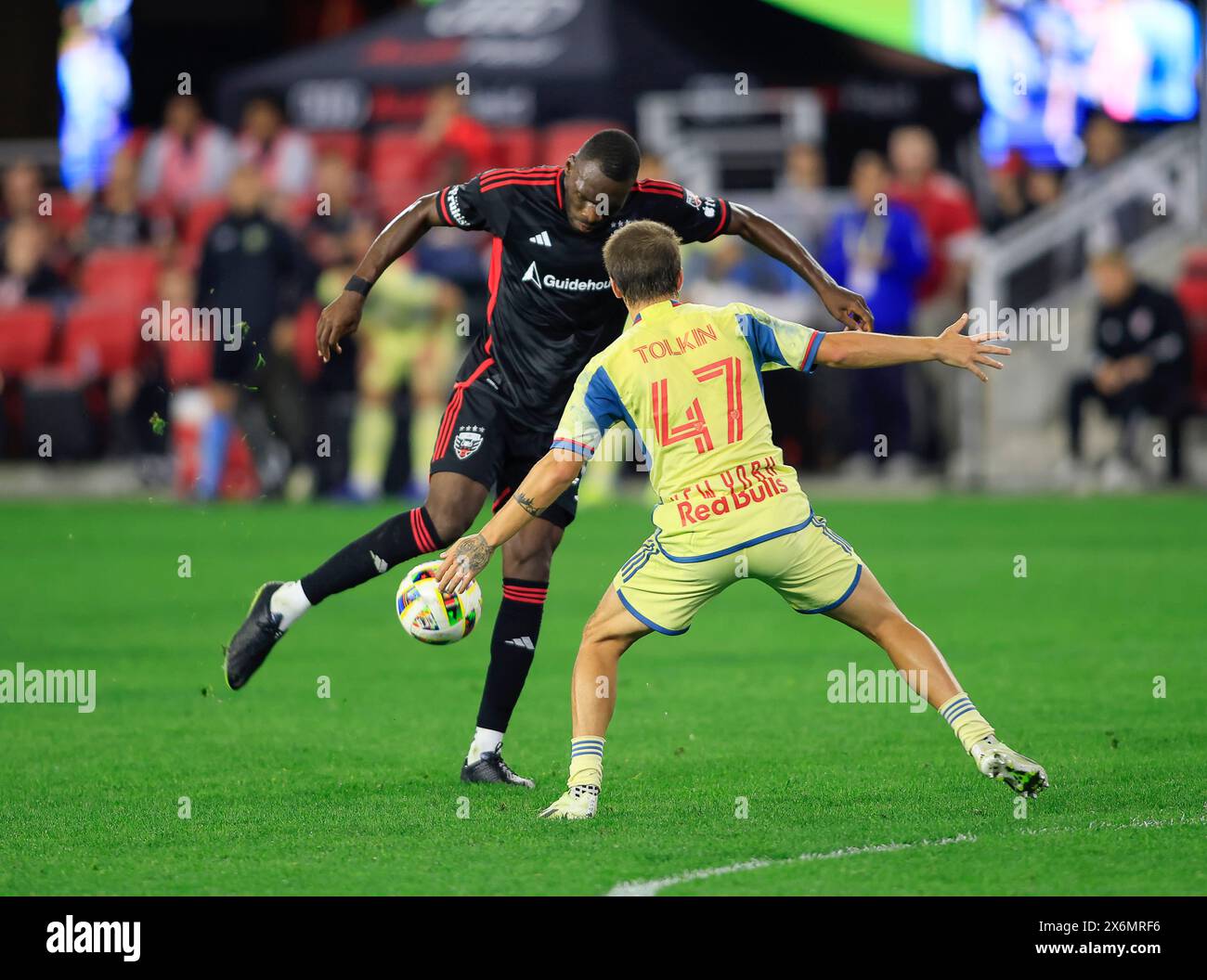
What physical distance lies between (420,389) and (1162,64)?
1103cm

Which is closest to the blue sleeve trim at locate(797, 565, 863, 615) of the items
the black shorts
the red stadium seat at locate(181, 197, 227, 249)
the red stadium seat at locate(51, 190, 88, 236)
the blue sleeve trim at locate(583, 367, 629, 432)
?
the blue sleeve trim at locate(583, 367, 629, 432)

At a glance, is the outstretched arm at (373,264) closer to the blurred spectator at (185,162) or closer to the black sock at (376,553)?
the black sock at (376,553)

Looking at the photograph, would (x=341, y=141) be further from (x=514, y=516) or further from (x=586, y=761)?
(x=586, y=761)

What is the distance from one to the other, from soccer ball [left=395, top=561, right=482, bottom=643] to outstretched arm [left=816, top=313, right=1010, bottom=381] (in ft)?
5.23

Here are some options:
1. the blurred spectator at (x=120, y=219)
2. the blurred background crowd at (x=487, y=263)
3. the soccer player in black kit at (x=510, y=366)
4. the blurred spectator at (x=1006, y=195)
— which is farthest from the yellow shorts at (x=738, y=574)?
the blurred spectator at (x=120, y=219)

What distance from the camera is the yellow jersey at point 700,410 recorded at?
6.46 meters

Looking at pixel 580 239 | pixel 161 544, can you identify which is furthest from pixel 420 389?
pixel 580 239

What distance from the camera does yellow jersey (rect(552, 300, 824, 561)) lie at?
21.2ft

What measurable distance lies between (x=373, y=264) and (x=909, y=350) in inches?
88.5

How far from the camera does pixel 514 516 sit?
255 inches

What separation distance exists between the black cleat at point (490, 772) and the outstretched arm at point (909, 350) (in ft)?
6.67

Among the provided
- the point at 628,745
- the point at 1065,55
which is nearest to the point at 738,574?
the point at 628,745

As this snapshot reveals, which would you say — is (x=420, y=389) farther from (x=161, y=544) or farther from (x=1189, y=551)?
(x=1189, y=551)

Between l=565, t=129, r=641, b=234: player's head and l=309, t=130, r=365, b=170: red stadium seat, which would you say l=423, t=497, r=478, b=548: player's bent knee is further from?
l=309, t=130, r=365, b=170: red stadium seat
